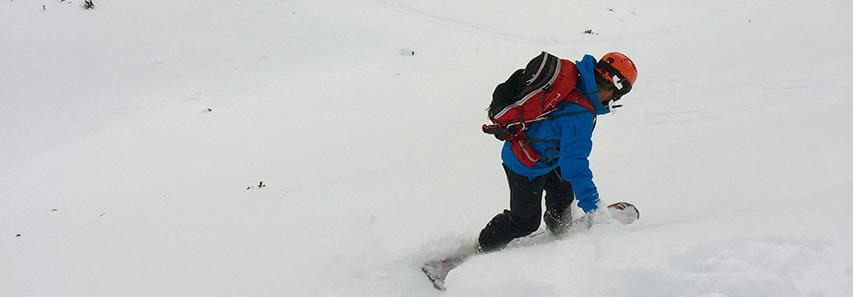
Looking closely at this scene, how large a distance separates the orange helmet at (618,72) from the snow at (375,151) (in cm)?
69

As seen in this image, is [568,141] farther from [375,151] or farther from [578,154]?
[375,151]

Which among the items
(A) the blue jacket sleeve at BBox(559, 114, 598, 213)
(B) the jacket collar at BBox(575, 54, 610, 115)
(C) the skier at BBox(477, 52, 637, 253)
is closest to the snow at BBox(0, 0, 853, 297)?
(A) the blue jacket sleeve at BBox(559, 114, 598, 213)

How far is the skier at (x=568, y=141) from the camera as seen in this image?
2455 mm

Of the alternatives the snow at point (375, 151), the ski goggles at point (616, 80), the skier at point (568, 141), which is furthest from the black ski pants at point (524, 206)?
the ski goggles at point (616, 80)

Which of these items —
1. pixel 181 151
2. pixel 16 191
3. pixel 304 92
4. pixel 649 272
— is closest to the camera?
pixel 649 272

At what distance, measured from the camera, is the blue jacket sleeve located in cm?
246

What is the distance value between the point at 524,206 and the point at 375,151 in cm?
231

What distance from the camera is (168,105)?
604 cm

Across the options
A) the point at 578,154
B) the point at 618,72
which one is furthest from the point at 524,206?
the point at 618,72

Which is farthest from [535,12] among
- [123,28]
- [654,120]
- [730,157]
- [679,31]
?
[123,28]

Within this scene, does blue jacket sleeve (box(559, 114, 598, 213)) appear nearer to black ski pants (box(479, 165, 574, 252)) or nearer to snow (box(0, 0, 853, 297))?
snow (box(0, 0, 853, 297))

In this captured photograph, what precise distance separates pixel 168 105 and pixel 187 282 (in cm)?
355

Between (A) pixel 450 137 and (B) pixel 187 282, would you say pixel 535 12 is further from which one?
(B) pixel 187 282

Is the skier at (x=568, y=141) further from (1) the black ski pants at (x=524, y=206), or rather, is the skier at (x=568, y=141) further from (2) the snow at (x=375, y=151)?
(2) the snow at (x=375, y=151)
